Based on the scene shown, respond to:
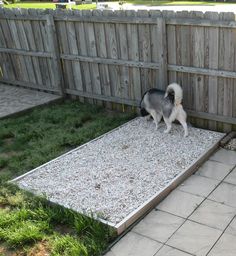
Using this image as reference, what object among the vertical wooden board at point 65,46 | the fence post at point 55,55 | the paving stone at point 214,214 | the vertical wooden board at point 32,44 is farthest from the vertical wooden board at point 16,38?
the paving stone at point 214,214

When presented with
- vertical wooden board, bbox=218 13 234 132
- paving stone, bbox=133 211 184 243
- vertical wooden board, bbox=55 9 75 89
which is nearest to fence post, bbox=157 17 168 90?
vertical wooden board, bbox=218 13 234 132

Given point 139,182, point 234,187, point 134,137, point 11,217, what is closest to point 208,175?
point 234,187

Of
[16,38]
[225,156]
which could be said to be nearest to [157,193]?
[225,156]

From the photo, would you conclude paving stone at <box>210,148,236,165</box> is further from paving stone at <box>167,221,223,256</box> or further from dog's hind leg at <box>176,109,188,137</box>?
paving stone at <box>167,221,223,256</box>

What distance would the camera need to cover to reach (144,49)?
22.1 ft

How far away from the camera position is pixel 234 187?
15.9 ft

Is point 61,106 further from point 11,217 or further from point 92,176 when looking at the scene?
point 11,217

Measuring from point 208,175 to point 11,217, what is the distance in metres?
2.64

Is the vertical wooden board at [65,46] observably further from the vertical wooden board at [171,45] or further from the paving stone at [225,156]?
the paving stone at [225,156]

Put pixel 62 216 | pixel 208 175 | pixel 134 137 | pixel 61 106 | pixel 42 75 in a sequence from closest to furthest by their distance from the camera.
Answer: pixel 62 216 → pixel 208 175 → pixel 134 137 → pixel 61 106 → pixel 42 75

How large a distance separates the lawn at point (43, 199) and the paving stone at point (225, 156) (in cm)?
207

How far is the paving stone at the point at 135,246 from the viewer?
3.80 m

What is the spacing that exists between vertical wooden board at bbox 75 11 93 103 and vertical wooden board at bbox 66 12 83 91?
0.09 metres

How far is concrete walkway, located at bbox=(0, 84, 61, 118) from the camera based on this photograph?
8138 mm
